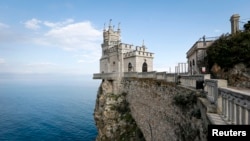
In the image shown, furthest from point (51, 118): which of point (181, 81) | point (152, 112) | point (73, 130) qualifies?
point (181, 81)

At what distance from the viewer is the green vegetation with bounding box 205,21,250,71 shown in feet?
48.9

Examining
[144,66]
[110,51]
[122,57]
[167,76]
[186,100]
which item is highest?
[110,51]

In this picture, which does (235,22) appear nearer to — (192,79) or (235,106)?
(192,79)

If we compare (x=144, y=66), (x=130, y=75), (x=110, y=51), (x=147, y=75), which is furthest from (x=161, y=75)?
(x=110, y=51)

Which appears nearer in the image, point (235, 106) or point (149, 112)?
point (235, 106)

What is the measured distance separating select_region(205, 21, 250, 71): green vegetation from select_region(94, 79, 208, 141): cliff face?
4947 mm

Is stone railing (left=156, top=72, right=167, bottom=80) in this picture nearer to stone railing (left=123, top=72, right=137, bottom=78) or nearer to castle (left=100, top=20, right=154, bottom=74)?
stone railing (left=123, top=72, right=137, bottom=78)

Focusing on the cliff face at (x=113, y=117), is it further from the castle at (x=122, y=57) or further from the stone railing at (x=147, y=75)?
the stone railing at (x=147, y=75)

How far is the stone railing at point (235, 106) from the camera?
469 cm

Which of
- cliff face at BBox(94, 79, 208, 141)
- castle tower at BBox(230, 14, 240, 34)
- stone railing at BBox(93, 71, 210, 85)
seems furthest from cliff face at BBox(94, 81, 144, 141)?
castle tower at BBox(230, 14, 240, 34)

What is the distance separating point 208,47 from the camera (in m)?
17.2

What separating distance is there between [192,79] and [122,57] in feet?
67.5

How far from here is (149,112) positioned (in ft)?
62.9

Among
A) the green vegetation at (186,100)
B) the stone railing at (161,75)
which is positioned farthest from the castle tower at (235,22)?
the green vegetation at (186,100)
